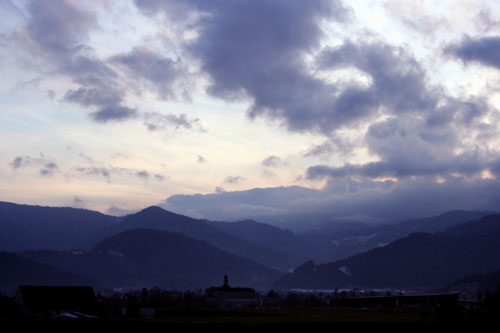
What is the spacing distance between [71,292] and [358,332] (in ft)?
293

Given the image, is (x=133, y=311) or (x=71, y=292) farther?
(x=71, y=292)

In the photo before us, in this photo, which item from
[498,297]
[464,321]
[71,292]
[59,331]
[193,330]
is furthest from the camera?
[71,292]

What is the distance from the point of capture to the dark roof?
146625 millimetres

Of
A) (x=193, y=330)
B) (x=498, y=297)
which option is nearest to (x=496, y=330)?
(x=498, y=297)

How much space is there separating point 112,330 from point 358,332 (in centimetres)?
3346

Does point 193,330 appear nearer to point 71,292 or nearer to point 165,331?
point 165,331

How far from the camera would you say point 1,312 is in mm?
138625

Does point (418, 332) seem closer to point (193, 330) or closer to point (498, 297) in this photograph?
point (498, 297)

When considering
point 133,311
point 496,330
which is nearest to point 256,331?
point 496,330

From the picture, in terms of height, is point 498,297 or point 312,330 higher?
point 498,297

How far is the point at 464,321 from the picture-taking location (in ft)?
333

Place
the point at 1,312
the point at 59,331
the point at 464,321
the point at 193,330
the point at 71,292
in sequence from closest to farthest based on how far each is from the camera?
the point at 59,331 → the point at 193,330 → the point at 464,321 → the point at 1,312 → the point at 71,292

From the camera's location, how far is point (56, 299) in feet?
494

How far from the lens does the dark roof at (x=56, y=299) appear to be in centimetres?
14662
